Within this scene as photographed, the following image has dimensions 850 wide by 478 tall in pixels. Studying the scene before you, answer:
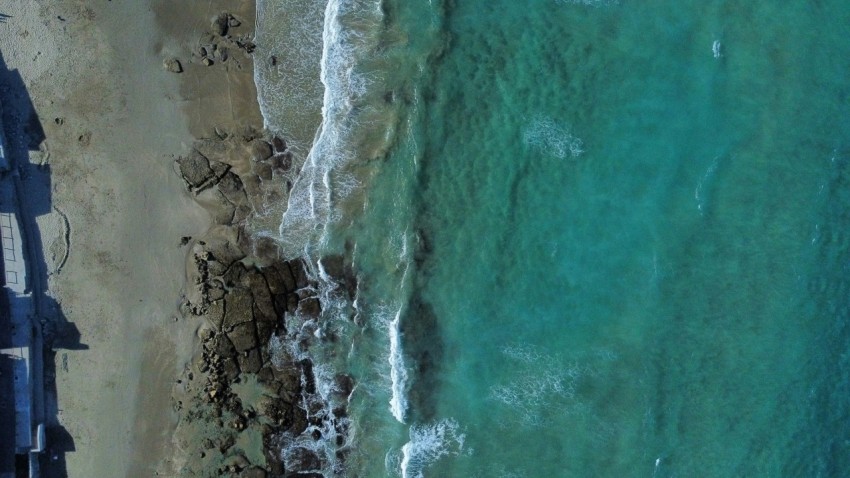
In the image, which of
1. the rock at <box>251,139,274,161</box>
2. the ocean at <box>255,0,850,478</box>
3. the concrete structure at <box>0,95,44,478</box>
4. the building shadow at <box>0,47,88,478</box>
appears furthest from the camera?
the building shadow at <box>0,47,88,478</box>

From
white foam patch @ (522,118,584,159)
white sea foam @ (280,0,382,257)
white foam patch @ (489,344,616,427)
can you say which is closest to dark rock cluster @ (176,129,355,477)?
white sea foam @ (280,0,382,257)

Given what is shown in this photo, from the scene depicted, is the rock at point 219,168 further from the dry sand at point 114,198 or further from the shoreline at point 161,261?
the dry sand at point 114,198

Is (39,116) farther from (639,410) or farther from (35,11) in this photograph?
(639,410)

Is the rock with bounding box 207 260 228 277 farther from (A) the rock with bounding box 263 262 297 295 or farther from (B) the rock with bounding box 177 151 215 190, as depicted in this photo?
(B) the rock with bounding box 177 151 215 190

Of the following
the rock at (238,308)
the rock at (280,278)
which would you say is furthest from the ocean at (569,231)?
the rock at (238,308)

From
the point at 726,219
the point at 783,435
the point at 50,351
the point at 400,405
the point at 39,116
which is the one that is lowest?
the point at 783,435

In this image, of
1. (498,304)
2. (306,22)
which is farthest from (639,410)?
(306,22)
